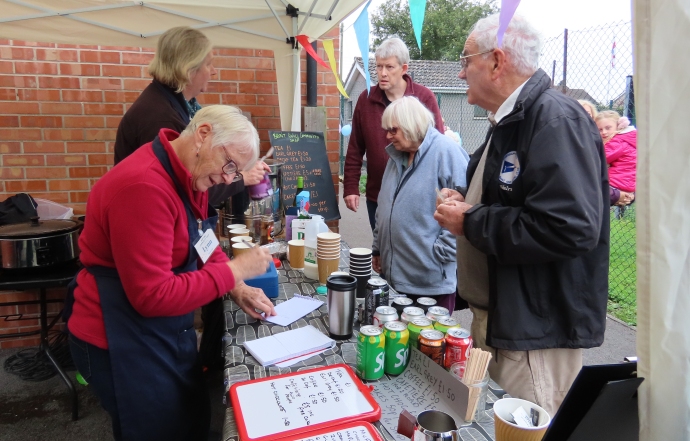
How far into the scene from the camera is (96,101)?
3.75 metres

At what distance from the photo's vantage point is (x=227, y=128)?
1582 millimetres

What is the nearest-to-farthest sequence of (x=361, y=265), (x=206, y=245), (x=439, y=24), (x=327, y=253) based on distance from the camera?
(x=206, y=245) → (x=361, y=265) → (x=327, y=253) → (x=439, y=24)

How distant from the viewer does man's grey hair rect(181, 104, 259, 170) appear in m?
1.58

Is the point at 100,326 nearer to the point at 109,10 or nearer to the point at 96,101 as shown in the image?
the point at 109,10

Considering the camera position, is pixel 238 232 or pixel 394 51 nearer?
pixel 238 232

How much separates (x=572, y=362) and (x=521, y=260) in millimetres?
439

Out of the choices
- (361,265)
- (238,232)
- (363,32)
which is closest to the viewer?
(361,265)

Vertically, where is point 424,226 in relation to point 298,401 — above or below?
above

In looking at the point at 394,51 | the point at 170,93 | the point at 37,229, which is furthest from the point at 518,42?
the point at 37,229

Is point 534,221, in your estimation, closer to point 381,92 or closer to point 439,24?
point 381,92

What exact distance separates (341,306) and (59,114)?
3115mm

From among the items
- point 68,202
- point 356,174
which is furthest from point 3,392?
point 356,174

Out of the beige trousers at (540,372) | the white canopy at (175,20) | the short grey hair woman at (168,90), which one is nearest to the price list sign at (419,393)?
the beige trousers at (540,372)

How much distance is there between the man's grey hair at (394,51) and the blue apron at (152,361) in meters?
2.55
